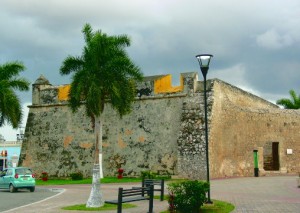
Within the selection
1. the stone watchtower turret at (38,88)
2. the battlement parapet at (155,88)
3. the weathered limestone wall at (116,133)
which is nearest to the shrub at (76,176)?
the weathered limestone wall at (116,133)

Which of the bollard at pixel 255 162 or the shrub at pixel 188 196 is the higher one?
the bollard at pixel 255 162

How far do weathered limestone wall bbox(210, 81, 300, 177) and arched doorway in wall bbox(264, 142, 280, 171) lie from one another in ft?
2.05

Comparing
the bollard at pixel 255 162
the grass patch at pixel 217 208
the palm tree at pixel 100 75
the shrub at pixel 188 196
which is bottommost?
the grass patch at pixel 217 208

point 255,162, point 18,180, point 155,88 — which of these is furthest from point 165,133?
point 18,180

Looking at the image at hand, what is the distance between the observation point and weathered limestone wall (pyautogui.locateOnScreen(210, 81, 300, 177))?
25.9m

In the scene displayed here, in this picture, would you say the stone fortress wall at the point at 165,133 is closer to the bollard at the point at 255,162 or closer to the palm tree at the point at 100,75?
the bollard at the point at 255,162

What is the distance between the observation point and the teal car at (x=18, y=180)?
66.8ft

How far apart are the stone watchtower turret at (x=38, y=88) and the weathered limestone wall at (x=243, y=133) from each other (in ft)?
40.7

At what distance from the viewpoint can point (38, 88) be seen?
31.5 meters

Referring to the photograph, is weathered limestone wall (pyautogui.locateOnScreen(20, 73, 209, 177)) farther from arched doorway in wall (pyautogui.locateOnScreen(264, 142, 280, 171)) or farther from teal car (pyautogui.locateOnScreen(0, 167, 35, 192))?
teal car (pyautogui.locateOnScreen(0, 167, 35, 192))

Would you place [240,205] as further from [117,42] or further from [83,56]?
[117,42]

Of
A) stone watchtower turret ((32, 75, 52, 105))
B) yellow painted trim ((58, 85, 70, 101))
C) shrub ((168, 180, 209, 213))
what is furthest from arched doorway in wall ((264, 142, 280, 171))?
shrub ((168, 180, 209, 213))

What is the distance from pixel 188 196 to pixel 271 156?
20.7 metres

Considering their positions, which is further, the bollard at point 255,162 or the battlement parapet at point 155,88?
the bollard at point 255,162
